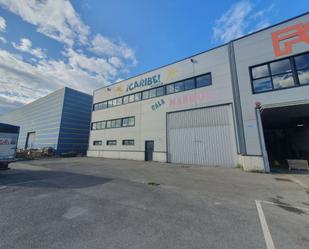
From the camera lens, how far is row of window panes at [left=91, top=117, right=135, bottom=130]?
2125 cm

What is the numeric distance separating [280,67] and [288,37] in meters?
2.26

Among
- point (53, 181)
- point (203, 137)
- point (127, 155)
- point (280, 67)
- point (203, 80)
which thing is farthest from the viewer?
point (127, 155)

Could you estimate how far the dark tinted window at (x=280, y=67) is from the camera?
36.6 ft

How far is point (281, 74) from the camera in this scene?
11312mm

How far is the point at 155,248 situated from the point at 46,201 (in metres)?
4.37

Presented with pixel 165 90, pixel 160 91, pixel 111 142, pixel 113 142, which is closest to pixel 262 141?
pixel 165 90

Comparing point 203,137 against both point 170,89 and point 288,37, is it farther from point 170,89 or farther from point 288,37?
point 288,37

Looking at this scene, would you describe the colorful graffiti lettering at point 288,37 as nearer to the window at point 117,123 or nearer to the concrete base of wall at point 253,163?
the concrete base of wall at point 253,163

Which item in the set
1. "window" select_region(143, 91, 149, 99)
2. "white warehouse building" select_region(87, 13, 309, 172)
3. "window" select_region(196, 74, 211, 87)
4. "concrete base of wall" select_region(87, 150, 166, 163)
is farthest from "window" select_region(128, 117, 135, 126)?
"window" select_region(196, 74, 211, 87)

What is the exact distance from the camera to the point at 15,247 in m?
2.81

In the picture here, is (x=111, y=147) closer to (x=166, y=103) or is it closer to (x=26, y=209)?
(x=166, y=103)

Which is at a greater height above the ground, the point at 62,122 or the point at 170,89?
the point at 170,89

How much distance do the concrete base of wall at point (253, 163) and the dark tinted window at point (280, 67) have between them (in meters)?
6.56

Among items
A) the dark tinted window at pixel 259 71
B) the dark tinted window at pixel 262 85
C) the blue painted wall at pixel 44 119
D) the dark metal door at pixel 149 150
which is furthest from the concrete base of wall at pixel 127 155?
the blue painted wall at pixel 44 119
